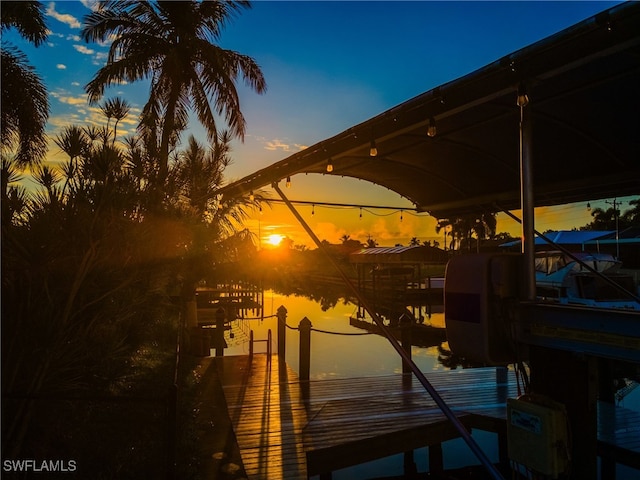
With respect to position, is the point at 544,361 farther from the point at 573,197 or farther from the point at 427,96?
the point at 573,197

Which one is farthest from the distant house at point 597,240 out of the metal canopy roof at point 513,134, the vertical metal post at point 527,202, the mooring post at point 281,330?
the vertical metal post at point 527,202

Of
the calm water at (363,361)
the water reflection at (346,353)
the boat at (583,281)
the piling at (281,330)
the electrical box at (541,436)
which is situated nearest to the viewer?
the electrical box at (541,436)

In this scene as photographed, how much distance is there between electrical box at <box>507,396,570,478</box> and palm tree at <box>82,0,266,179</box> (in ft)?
40.5

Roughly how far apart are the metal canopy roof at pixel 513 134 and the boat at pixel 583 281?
202 inches

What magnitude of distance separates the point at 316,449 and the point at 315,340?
14.0 m

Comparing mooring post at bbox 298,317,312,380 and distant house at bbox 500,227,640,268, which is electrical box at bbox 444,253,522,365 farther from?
distant house at bbox 500,227,640,268

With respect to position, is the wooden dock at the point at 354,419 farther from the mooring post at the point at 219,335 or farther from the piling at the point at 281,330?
the mooring post at the point at 219,335

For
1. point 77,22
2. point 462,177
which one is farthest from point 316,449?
point 77,22

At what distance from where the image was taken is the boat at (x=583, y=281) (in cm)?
1309

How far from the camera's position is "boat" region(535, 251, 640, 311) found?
13092 millimetres

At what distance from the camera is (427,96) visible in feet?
10.5

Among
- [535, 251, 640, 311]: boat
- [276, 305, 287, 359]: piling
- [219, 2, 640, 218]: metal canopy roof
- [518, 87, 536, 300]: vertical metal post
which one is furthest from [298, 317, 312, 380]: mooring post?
[518, 87, 536, 300]: vertical metal post

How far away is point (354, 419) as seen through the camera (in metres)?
6.19

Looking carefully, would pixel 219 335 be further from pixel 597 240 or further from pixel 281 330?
pixel 597 240
